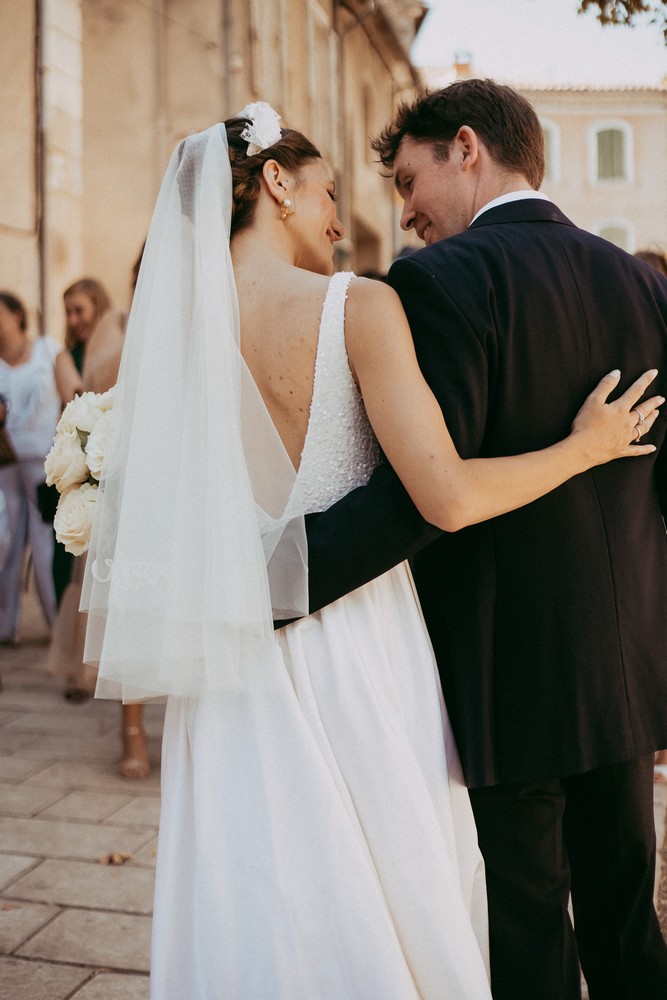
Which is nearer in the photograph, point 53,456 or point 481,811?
point 481,811

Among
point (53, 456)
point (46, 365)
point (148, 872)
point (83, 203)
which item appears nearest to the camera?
point (53, 456)

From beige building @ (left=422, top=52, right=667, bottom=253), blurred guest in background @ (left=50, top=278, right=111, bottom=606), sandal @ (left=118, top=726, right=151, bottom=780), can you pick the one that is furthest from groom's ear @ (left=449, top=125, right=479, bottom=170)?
beige building @ (left=422, top=52, right=667, bottom=253)

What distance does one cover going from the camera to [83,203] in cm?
902

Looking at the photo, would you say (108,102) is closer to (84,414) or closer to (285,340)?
(84,414)

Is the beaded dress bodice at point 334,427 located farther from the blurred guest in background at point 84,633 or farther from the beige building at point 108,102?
the beige building at point 108,102

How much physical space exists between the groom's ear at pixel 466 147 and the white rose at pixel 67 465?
3.45 ft

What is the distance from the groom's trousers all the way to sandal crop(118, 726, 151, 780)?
255 cm

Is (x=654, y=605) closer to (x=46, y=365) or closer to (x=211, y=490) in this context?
(x=211, y=490)

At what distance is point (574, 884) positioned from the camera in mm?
2211

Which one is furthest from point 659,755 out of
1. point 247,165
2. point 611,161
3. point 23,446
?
point 611,161

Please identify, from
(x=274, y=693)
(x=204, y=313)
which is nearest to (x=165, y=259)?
(x=204, y=313)

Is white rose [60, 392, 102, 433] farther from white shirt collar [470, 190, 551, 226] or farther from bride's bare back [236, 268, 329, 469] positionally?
white shirt collar [470, 190, 551, 226]

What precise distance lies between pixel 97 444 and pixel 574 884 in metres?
1.42

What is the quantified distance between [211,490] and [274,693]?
1.28ft
